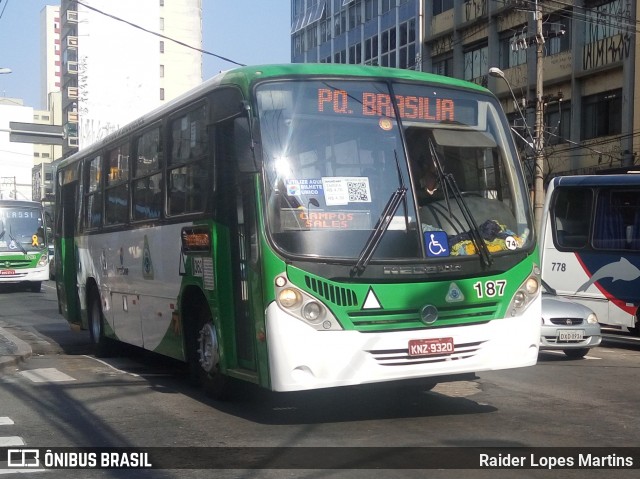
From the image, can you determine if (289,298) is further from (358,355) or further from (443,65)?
(443,65)

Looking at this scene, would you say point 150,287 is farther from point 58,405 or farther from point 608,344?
point 608,344

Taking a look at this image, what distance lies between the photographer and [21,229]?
3167 centimetres

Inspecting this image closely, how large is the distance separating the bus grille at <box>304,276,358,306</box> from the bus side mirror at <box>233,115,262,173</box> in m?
1.07

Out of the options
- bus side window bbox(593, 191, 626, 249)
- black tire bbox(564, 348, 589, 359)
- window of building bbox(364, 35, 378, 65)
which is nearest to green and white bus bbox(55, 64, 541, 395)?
black tire bbox(564, 348, 589, 359)

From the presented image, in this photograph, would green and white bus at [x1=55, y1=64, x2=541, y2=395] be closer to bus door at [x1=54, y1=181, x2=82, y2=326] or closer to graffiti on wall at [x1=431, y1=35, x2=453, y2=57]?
bus door at [x1=54, y1=181, x2=82, y2=326]

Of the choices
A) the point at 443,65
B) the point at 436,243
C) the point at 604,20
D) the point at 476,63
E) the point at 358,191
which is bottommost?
the point at 436,243

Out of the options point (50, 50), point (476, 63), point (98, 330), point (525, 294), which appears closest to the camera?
point (525, 294)

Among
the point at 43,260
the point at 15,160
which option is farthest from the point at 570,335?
the point at 15,160

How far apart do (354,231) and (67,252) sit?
9.49m

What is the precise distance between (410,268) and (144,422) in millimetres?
2753

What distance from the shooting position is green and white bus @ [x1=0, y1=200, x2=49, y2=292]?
103 ft

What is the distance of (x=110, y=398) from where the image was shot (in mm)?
10102

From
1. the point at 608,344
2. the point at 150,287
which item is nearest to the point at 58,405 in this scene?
the point at 150,287

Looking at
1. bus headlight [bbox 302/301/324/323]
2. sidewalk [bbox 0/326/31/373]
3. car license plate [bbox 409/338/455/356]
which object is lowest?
sidewalk [bbox 0/326/31/373]
